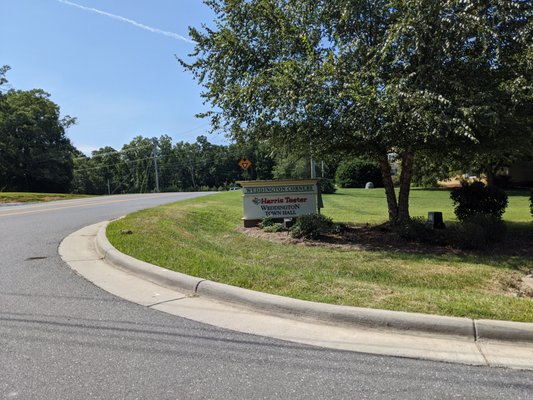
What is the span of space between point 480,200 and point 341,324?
8578 millimetres

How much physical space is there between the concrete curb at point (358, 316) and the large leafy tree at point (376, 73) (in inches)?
150

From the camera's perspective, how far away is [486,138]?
8820mm

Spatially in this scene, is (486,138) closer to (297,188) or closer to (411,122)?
(411,122)

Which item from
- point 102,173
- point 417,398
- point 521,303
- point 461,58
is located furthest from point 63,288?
point 102,173

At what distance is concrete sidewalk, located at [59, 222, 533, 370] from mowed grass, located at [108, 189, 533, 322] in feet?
0.95

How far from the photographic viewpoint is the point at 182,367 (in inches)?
141

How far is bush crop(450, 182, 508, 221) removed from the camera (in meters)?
11.4

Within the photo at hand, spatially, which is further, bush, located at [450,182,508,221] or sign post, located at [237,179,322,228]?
sign post, located at [237,179,322,228]

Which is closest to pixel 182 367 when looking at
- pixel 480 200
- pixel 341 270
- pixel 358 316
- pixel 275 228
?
pixel 358 316

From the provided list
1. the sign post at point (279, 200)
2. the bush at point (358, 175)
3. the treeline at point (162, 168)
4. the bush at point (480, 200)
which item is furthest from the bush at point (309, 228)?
the treeline at point (162, 168)

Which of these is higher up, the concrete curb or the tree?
the tree

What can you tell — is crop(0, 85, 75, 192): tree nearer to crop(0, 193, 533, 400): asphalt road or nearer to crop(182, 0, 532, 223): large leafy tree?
crop(182, 0, 532, 223): large leafy tree

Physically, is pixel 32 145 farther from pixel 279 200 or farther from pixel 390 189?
pixel 390 189

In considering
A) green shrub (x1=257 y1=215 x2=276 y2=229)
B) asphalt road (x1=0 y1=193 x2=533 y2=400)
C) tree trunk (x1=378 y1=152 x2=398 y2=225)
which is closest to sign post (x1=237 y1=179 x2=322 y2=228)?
green shrub (x1=257 y1=215 x2=276 y2=229)
